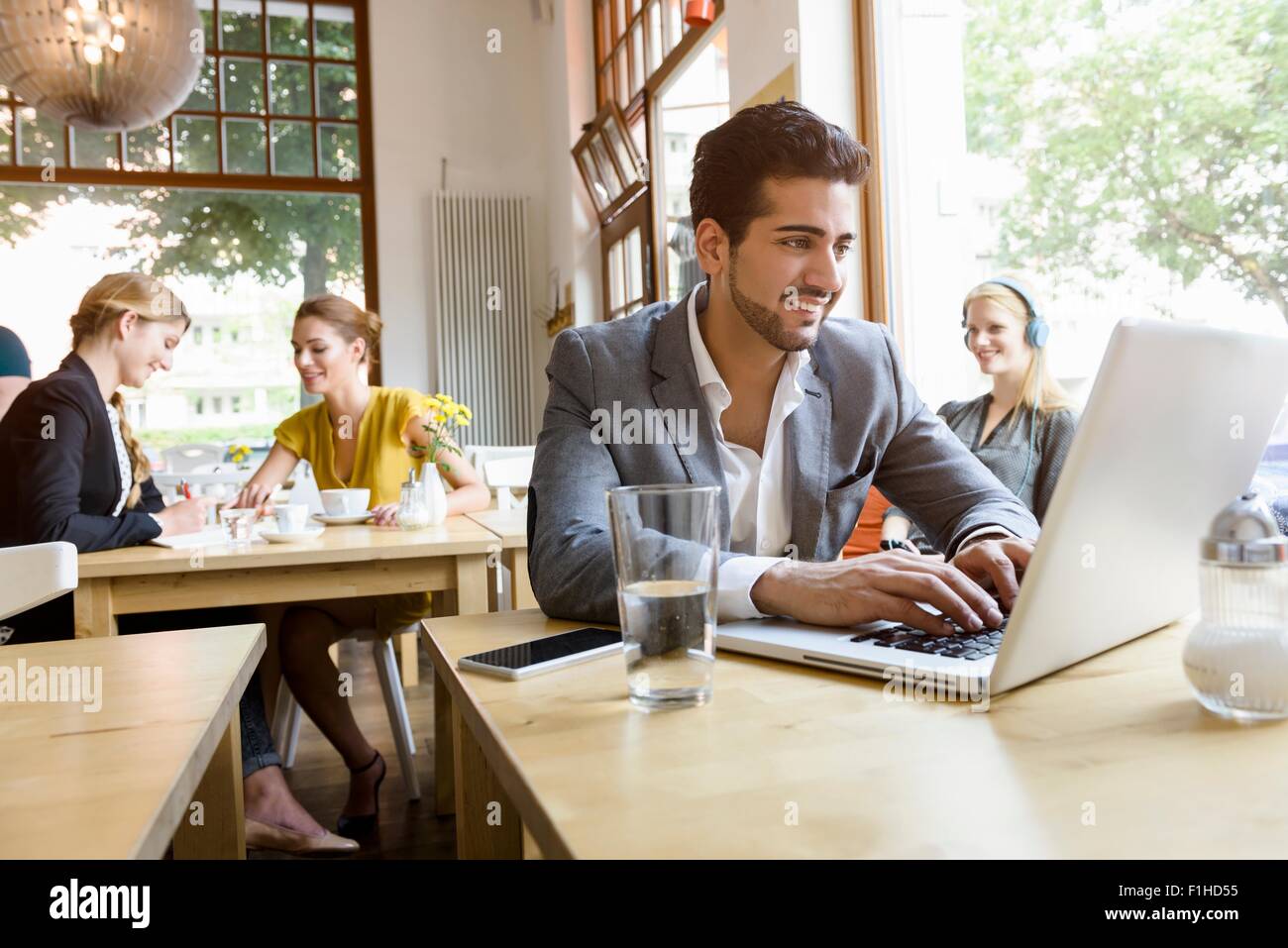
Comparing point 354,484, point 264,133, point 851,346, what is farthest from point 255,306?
point 851,346

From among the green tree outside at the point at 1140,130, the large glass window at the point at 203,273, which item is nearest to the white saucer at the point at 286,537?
the green tree outside at the point at 1140,130

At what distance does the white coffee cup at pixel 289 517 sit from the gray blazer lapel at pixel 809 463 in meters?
1.27

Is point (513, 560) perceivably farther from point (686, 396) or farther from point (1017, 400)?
point (1017, 400)

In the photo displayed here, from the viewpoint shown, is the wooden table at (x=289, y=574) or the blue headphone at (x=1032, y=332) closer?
the wooden table at (x=289, y=574)

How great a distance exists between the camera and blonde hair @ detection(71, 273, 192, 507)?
2.18 metres

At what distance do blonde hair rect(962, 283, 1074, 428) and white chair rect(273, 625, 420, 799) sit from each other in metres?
1.73

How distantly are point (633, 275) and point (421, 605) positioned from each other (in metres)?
3.22

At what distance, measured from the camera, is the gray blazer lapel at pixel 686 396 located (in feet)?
3.82

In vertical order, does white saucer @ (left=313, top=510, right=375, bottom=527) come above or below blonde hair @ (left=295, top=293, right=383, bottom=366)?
below

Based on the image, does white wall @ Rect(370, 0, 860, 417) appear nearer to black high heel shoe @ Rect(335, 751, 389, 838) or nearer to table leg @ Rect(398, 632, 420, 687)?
table leg @ Rect(398, 632, 420, 687)

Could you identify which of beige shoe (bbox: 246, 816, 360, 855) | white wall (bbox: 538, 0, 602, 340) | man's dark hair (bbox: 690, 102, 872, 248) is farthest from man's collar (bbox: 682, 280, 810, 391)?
white wall (bbox: 538, 0, 602, 340)

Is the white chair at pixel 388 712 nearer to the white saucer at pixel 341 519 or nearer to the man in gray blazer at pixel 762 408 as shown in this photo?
the white saucer at pixel 341 519

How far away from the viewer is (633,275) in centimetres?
525

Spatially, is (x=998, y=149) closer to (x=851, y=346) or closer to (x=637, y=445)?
(x=851, y=346)
